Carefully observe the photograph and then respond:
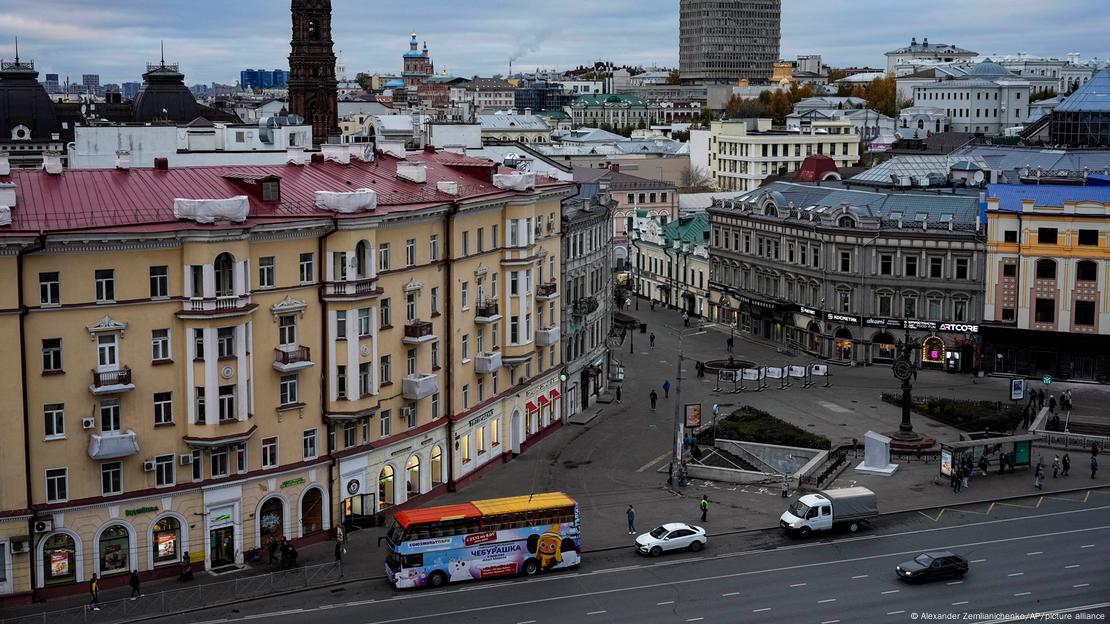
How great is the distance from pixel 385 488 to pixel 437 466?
14.5 ft

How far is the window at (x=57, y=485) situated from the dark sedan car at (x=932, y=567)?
30.0m

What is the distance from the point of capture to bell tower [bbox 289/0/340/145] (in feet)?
442

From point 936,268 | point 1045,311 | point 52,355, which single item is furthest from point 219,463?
point 1045,311

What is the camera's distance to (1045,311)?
88.2 meters

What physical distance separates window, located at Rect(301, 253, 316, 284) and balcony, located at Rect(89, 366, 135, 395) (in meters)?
7.96

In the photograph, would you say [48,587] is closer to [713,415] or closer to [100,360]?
[100,360]

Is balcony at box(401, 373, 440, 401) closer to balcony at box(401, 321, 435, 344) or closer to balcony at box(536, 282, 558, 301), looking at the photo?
balcony at box(401, 321, 435, 344)

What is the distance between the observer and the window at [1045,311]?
87938 mm

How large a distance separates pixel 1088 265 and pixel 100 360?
62.5m

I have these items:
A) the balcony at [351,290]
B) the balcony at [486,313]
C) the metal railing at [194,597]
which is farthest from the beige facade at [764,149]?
the metal railing at [194,597]

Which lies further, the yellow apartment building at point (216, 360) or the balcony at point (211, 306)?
the balcony at point (211, 306)

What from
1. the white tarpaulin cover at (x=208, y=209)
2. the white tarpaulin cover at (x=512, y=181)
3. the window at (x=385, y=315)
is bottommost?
the window at (x=385, y=315)

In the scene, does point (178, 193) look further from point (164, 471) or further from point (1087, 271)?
point (1087, 271)

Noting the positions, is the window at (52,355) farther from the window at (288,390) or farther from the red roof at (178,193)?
the window at (288,390)
